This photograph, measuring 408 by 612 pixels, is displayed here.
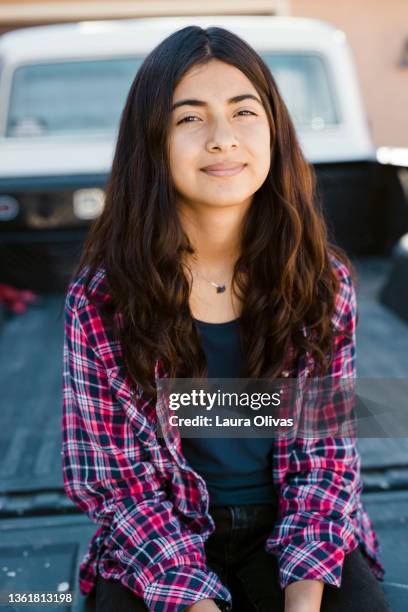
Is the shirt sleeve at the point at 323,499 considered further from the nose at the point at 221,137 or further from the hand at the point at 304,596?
the nose at the point at 221,137

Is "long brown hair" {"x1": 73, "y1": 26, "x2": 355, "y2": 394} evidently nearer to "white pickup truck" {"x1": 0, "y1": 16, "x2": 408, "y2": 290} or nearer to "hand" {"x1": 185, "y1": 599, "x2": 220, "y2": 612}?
"hand" {"x1": 185, "y1": 599, "x2": 220, "y2": 612}

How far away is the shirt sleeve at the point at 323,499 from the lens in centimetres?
119

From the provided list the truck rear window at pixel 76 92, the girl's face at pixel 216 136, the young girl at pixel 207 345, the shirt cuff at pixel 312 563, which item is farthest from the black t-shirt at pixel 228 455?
the truck rear window at pixel 76 92

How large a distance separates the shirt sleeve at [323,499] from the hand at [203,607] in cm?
13

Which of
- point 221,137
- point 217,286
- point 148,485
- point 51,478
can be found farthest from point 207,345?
point 51,478

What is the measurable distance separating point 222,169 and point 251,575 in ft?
2.33

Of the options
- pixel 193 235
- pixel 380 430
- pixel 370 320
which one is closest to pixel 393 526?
pixel 380 430

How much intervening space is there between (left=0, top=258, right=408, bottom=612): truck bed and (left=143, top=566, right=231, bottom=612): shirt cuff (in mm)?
312

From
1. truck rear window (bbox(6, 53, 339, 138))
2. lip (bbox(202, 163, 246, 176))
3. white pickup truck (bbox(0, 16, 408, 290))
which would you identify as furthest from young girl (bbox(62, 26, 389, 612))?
truck rear window (bbox(6, 53, 339, 138))

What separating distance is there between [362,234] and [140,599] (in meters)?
2.69

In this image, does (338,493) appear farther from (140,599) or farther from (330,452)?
(140,599)

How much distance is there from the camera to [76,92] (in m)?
3.39

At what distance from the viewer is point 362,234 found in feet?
11.8

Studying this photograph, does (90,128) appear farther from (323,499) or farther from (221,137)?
(323,499)
